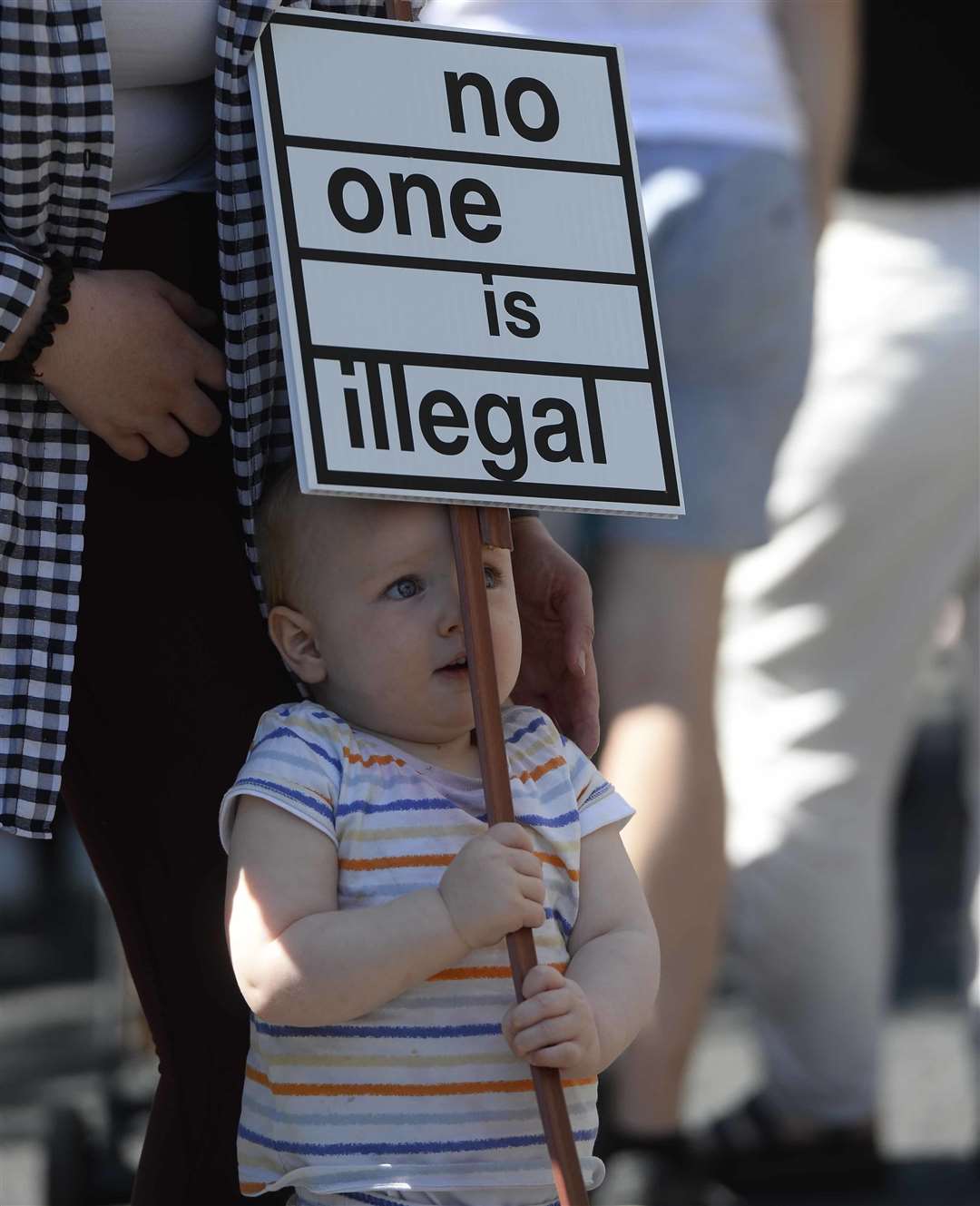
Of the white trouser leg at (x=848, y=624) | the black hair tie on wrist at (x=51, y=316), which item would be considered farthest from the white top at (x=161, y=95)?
the white trouser leg at (x=848, y=624)

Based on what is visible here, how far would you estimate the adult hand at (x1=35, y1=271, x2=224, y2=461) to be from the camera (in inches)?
81.0

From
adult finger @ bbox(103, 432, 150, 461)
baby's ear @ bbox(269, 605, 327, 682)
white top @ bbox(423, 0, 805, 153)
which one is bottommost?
baby's ear @ bbox(269, 605, 327, 682)

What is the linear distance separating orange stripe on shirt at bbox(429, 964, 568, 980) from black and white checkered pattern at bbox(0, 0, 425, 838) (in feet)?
1.29

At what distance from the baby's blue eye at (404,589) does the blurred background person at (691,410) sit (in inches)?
50.1

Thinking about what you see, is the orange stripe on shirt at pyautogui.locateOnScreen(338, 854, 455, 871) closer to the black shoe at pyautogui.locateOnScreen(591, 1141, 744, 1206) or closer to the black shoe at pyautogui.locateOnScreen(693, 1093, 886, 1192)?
the black shoe at pyautogui.locateOnScreen(591, 1141, 744, 1206)

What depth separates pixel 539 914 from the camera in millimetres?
1892

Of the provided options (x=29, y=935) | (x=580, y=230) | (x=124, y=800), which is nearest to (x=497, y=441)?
(x=580, y=230)

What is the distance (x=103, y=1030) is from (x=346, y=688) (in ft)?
9.21

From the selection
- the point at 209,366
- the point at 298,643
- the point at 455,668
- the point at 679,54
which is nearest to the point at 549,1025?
the point at 455,668

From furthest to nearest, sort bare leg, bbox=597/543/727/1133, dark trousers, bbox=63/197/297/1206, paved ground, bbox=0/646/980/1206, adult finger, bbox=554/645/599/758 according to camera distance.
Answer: paved ground, bbox=0/646/980/1206
bare leg, bbox=597/543/727/1133
adult finger, bbox=554/645/599/758
dark trousers, bbox=63/197/297/1206

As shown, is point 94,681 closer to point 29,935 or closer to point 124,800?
point 124,800

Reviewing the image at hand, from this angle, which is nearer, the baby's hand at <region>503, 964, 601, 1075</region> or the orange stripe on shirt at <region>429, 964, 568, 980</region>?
the baby's hand at <region>503, 964, 601, 1075</region>

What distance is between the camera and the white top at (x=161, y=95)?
81.4 inches

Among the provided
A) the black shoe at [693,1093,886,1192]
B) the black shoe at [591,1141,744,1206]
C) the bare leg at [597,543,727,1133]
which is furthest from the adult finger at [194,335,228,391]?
the black shoe at [693,1093,886,1192]
